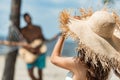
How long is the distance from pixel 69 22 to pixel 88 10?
21 cm

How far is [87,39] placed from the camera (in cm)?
450

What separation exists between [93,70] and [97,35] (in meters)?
0.25

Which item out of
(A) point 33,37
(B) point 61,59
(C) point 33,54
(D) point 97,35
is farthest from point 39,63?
(D) point 97,35

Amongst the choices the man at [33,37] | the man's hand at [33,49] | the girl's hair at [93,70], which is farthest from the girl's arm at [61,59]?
the man's hand at [33,49]

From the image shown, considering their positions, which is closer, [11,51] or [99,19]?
[99,19]

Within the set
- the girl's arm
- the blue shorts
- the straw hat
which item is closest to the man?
the blue shorts

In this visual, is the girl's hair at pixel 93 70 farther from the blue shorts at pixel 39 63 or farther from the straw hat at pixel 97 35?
the blue shorts at pixel 39 63

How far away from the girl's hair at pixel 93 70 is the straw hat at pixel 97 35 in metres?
0.04

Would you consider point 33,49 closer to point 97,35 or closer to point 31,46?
point 31,46

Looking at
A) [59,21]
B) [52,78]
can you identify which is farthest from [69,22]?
[52,78]

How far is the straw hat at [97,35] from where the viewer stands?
449 cm

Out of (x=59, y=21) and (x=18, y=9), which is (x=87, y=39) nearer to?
(x=59, y=21)

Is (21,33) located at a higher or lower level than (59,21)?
lower

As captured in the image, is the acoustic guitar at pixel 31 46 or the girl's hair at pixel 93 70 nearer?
the girl's hair at pixel 93 70
